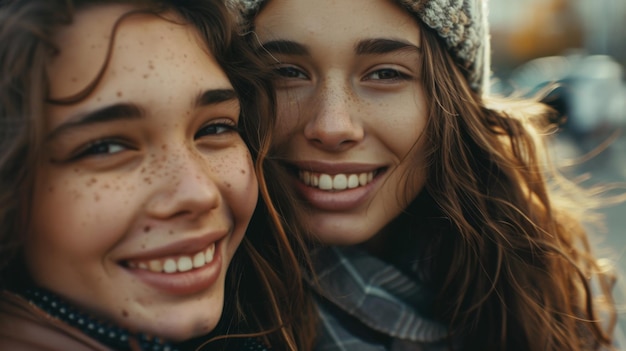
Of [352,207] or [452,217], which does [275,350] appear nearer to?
[352,207]

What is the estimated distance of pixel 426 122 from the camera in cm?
238

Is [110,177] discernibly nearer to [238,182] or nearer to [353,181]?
[238,182]

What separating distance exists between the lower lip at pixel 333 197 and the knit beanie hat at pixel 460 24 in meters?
0.55

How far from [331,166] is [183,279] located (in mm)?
750

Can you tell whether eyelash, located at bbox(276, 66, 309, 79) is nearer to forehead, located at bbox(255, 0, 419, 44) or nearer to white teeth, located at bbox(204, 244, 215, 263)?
forehead, located at bbox(255, 0, 419, 44)

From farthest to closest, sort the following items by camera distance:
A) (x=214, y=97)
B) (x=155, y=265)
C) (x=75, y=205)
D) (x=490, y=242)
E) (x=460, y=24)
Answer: (x=490, y=242), (x=460, y=24), (x=214, y=97), (x=155, y=265), (x=75, y=205)

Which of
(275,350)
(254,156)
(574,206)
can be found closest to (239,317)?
(275,350)

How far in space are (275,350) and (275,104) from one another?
750mm

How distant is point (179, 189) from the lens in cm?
160

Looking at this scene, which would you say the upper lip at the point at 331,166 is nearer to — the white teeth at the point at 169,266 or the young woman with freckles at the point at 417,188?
the young woman with freckles at the point at 417,188

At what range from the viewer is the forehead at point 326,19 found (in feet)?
7.09

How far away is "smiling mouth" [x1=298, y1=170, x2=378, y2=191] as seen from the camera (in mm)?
2295

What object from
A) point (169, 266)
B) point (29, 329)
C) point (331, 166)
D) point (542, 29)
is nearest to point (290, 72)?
point (331, 166)

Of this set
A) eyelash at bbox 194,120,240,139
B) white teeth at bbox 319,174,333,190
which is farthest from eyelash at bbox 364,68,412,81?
eyelash at bbox 194,120,240,139
